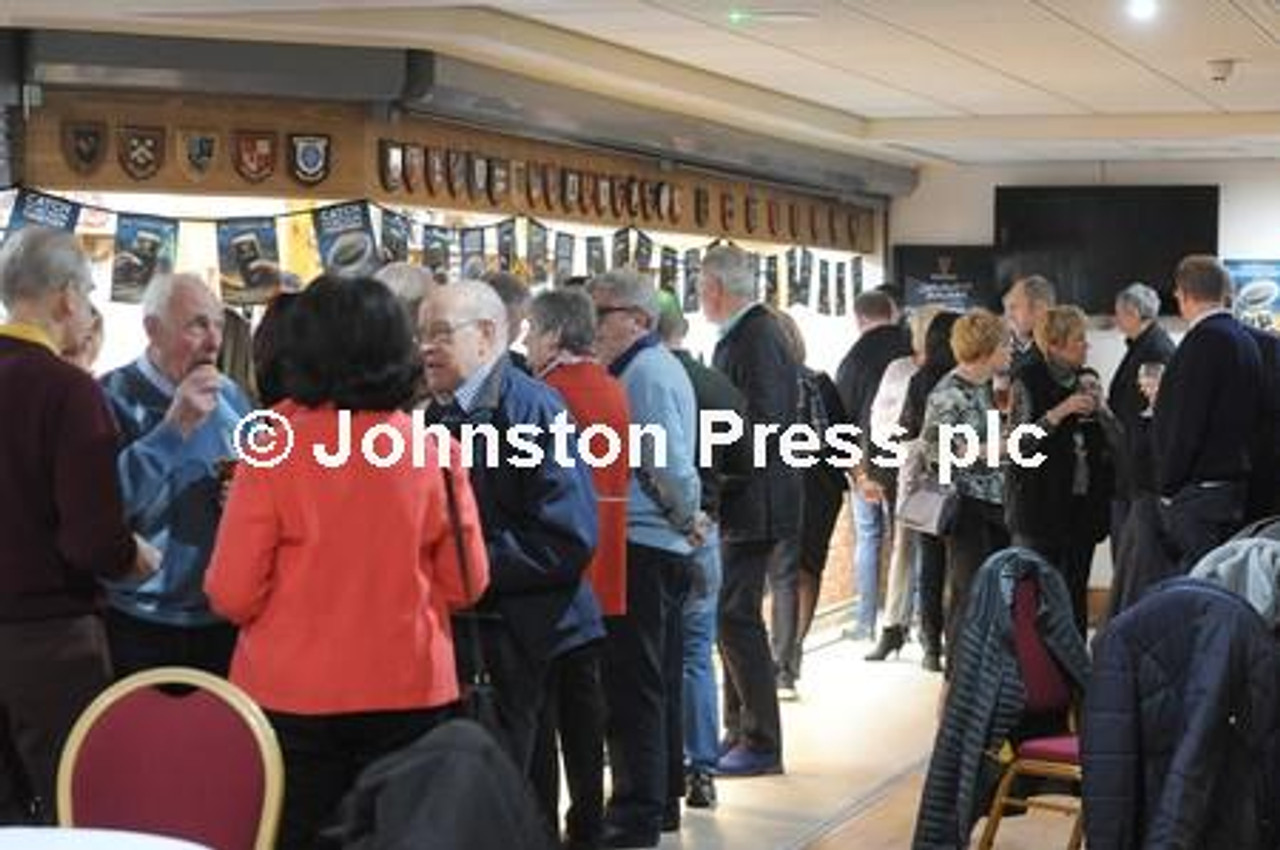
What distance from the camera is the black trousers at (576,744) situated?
584 cm

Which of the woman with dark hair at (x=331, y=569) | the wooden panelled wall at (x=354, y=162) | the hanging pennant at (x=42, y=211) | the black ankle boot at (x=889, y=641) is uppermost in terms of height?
the wooden panelled wall at (x=354, y=162)

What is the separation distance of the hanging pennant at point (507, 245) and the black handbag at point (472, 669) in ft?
11.3

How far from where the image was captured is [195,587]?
4879mm

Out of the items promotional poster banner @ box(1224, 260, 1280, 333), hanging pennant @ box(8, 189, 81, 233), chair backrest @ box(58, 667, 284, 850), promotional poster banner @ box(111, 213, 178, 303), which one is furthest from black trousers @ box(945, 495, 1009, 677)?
chair backrest @ box(58, 667, 284, 850)

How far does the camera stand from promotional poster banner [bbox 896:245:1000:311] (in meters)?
12.8

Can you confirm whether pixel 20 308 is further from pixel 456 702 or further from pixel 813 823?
pixel 813 823

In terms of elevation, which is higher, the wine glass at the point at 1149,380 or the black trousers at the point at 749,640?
the wine glass at the point at 1149,380

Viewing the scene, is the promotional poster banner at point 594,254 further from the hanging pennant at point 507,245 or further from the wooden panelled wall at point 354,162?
the hanging pennant at point 507,245

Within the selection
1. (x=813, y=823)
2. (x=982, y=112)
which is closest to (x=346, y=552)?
(x=813, y=823)

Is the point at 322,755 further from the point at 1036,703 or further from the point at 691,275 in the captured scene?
the point at 691,275

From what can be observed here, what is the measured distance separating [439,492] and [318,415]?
0.31 m

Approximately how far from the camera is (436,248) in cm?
812

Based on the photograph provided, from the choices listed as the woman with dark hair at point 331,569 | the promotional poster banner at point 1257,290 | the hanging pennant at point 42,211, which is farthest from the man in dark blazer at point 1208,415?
the promotional poster banner at point 1257,290

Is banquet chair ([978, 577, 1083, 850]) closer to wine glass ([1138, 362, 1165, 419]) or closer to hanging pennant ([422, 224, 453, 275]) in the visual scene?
hanging pennant ([422, 224, 453, 275])
